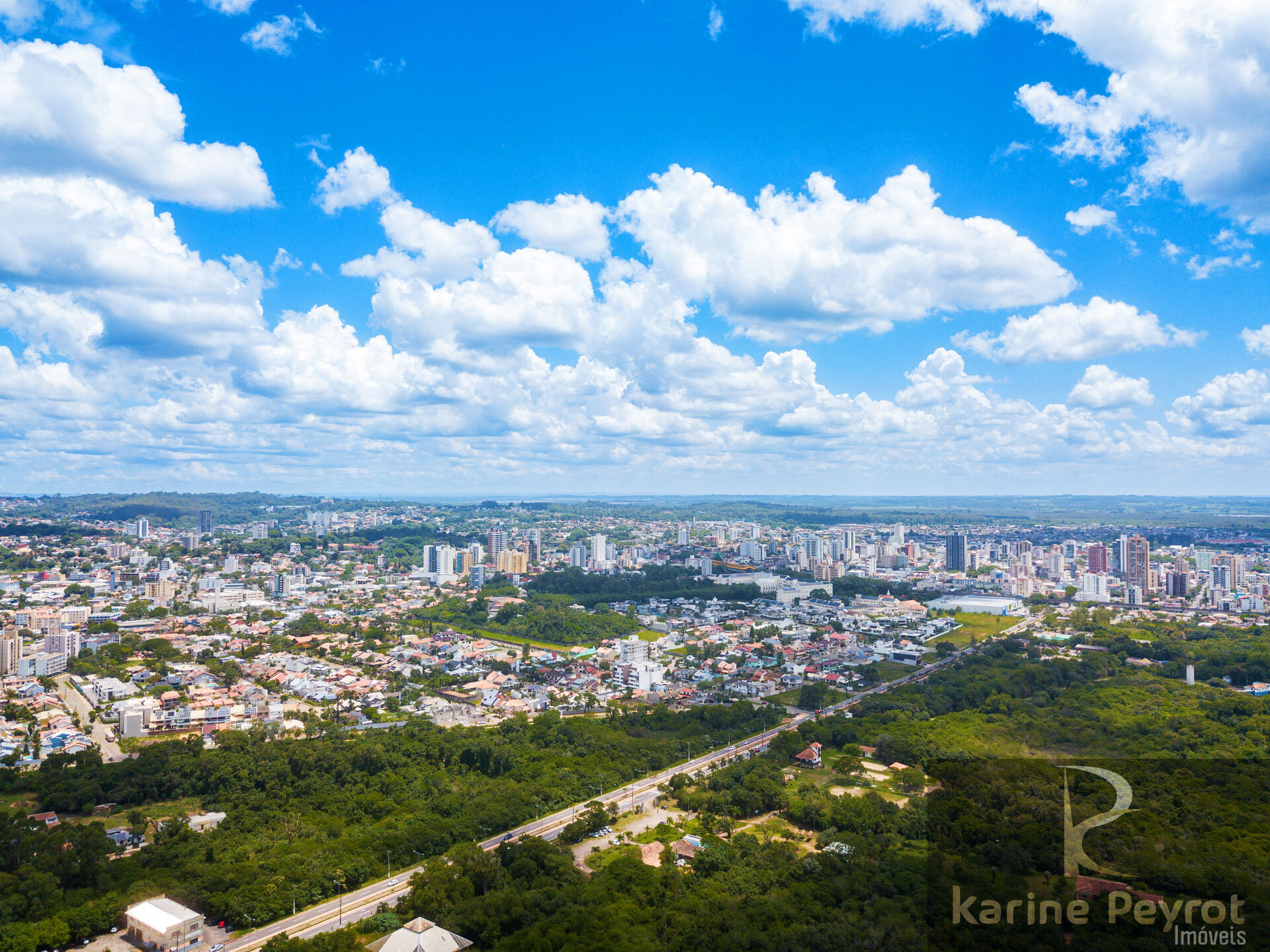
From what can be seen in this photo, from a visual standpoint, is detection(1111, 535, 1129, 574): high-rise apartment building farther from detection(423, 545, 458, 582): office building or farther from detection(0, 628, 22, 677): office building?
detection(0, 628, 22, 677): office building

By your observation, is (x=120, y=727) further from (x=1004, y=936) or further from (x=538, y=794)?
(x=1004, y=936)

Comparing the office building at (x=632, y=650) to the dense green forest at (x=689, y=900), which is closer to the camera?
the dense green forest at (x=689, y=900)

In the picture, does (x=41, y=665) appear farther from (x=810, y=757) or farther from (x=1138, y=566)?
(x=1138, y=566)

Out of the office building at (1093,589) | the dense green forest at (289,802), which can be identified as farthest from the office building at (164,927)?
the office building at (1093,589)

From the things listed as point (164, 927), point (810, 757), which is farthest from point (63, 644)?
point (810, 757)

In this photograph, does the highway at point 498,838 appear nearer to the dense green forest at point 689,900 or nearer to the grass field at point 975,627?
the dense green forest at point 689,900

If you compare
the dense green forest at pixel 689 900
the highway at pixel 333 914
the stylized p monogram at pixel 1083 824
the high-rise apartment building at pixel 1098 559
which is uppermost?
the high-rise apartment building at pixel 1098 559
